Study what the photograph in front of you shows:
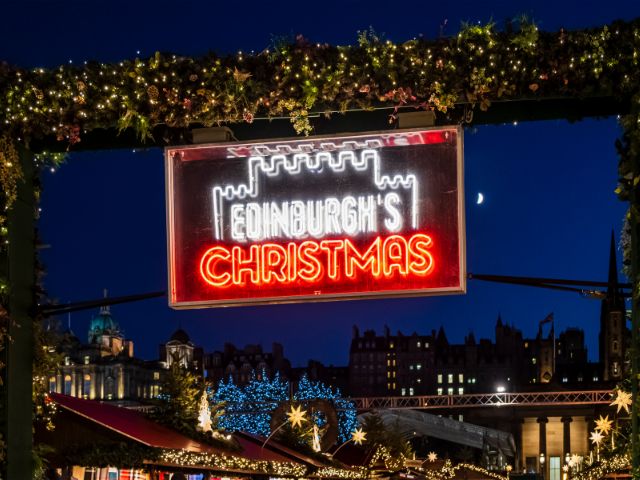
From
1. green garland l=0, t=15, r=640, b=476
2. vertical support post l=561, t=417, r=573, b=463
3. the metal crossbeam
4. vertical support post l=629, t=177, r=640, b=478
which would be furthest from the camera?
vertical support post l=561, t=417, r=573, b=463

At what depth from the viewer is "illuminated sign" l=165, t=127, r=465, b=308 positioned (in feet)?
24.5

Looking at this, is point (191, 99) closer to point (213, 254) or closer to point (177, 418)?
point (213, 254)

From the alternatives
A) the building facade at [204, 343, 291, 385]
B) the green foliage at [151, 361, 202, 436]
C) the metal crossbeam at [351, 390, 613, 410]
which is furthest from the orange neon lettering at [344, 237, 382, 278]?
the building facade at [204, 343, 291, 385]

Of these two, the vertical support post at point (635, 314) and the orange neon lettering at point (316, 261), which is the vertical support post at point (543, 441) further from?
the orange neon lettering at point (316, 261)

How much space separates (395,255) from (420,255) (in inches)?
6.9

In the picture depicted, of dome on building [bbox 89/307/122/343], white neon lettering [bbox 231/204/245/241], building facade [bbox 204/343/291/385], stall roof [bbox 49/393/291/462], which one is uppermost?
white neon lettering [bbox 231/204/245/241]

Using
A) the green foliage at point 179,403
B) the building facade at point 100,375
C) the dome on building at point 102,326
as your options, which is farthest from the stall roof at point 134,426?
the dome on building at point 102,326

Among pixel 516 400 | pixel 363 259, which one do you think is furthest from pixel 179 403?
pixel 516 400

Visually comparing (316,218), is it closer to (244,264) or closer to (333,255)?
(333,255)

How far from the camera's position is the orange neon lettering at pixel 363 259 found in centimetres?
751

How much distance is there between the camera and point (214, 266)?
25.3ft

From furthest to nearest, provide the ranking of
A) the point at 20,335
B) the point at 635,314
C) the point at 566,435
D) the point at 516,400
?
the point at 516,400
the point at 566,435
the point at 20,335
the point at 635,314

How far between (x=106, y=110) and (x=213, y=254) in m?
1.33

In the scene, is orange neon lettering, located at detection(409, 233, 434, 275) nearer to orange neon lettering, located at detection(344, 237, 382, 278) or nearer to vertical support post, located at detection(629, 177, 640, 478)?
orange neon lettering, located at detection(344, 237, 382, 278)
